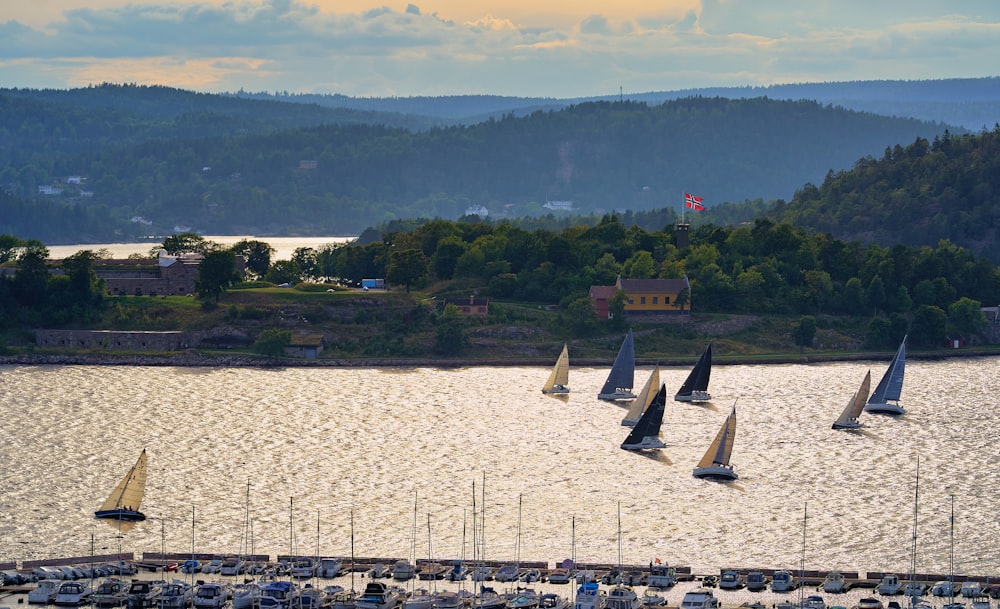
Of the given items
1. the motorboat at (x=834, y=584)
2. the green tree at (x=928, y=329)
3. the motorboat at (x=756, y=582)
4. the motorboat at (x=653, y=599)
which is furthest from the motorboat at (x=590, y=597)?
the green tree at (x=928, y=329)

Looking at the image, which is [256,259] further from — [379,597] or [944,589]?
[944,589]

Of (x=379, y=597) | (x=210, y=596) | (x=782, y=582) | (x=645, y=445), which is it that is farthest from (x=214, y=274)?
(x=782, y=582)

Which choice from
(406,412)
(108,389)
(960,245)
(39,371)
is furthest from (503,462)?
(960,245)

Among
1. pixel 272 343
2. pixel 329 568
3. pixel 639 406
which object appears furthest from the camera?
pixel 272 343

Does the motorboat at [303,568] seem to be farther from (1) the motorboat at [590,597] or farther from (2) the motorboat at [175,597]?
(1) the motorboat at [590,597]

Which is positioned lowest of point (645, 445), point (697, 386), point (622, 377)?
point (645, 445)

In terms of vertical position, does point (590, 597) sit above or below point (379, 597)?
above
